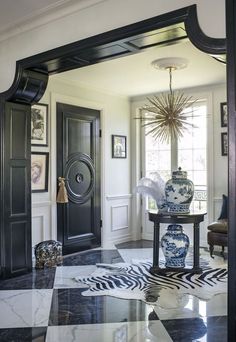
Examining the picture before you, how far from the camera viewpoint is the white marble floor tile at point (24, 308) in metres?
2.87

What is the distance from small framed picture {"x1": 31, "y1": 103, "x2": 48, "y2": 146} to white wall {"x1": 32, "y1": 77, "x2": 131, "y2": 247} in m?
0.07

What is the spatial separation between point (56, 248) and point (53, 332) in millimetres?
1941

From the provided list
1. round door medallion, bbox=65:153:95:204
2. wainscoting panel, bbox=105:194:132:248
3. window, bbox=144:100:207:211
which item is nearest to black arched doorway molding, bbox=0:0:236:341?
round door medallion, bbox=65:153:95:204

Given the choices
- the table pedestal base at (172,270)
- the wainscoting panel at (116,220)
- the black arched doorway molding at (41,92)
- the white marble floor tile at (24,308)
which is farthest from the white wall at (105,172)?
the table pedestal base at (172,270)

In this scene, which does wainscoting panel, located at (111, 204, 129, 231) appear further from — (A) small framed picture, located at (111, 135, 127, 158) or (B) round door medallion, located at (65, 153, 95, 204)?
(A) small framed picture, located at (111, 135, 127, 158)

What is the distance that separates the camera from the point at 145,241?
20.6 feet

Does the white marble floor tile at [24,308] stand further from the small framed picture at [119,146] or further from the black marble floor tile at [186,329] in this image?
the small framed picture at [119,146]

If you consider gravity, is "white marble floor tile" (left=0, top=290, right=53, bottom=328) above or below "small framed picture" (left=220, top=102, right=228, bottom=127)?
below

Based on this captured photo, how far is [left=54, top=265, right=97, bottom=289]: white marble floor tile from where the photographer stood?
381 centimetres

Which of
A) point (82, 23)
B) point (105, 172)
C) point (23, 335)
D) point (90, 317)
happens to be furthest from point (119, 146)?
point (23, 335)

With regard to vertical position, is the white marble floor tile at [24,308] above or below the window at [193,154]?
below

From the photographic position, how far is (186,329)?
109 inches

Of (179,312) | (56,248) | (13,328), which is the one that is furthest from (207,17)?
(56,248)

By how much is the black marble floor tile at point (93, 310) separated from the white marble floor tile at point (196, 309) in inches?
3.9
